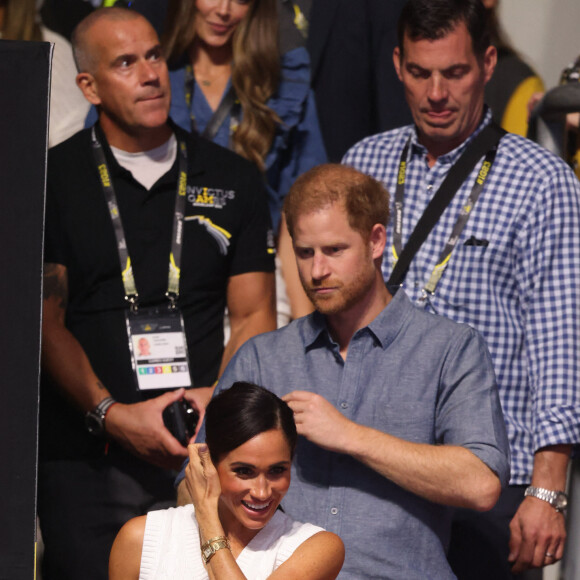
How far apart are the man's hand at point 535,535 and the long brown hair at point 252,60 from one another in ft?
5.16

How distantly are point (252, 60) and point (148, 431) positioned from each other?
1475mm

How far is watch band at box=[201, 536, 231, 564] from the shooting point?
210 centimetres

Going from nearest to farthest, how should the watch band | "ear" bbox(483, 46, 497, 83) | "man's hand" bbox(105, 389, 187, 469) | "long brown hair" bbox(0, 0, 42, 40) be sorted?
the watch band → "man's hand" bbox(105, 389, 187, 469) → "ear" bbox(483, 46, 497, 83) → "long brown hair" bbox(0, 0, 42, 40)

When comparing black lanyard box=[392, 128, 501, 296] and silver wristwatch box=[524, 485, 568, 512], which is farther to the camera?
black lanyard box=[392, 128, 501, 296]

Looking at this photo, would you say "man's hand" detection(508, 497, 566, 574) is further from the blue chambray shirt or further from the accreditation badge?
the accreditation badge

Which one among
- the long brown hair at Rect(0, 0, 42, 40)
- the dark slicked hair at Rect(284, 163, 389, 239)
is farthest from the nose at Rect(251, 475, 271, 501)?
the long brown hair at Rect(0, 0, 42, 40)

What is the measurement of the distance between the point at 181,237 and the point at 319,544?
139cm

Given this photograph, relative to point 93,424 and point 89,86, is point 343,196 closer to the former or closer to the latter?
point 93,424

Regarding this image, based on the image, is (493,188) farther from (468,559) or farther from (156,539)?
(156,539)

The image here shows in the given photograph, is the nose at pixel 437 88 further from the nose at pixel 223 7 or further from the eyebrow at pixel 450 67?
the nose at pixel 223 7

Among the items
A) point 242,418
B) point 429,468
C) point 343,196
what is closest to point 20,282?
point 242,418

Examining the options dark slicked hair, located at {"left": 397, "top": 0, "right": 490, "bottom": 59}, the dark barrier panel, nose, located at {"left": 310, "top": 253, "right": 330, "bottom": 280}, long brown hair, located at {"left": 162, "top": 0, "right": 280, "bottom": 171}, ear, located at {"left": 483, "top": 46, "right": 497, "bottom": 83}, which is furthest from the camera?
long brown hair, located at {"left": 162, "top": 0, "right": 280, "bottom": 171}

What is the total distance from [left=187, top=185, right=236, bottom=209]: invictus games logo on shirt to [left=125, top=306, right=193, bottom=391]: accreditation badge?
0.40 metres

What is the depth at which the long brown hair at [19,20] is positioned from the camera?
3.88m
